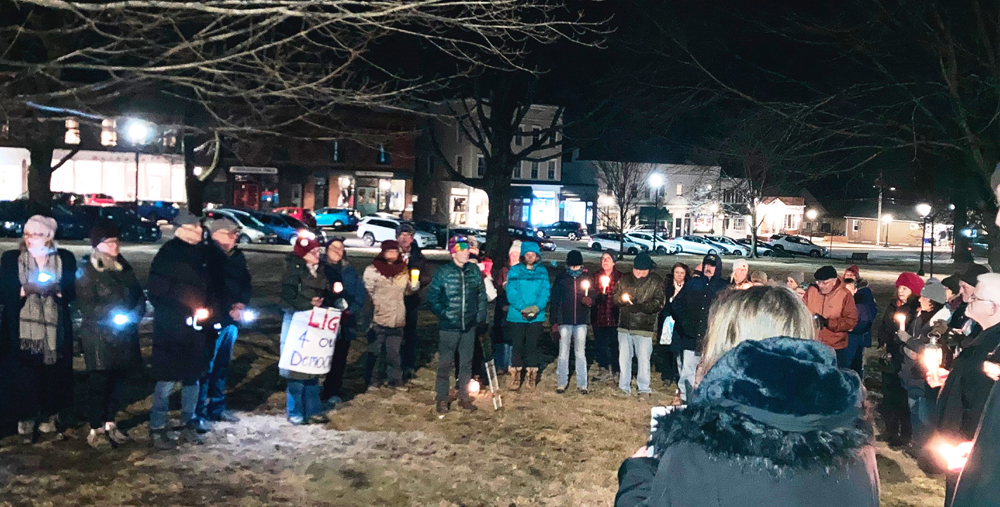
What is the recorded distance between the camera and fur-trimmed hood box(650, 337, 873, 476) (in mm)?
1938

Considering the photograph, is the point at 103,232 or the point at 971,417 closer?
the point at 971,417

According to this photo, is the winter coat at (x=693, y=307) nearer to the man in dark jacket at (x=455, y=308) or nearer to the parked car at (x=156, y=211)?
the man in dark jacket at (x=455, y=308)

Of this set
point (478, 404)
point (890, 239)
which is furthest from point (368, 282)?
point (890, 239)

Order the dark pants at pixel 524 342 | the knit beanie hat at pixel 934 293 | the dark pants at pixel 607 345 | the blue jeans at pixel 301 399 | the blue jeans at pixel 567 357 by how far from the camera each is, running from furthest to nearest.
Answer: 1. the dark pants at pixel 607 345
2. the blue jeans at pixel 567 357
3. the dark pants at pixel 524 342
4. the blue jeans at pixel 301 399
5. the knit beanie hat at pixel 934 293

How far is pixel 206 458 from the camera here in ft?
20.9

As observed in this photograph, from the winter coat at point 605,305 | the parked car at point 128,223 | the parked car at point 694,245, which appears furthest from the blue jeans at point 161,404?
the parked car at point 694,245

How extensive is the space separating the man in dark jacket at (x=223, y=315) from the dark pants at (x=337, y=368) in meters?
1.05

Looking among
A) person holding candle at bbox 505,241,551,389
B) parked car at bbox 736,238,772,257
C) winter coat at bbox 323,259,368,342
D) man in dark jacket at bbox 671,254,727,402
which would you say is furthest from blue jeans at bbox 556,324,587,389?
parked car at bbox 736,238,772,257

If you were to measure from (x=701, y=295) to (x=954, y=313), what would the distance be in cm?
252

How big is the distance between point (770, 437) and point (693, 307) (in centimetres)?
704

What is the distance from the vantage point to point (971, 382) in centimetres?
414

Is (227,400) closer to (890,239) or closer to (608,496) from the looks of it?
(608,496)

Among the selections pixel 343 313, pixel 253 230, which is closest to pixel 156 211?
pixel 253 230

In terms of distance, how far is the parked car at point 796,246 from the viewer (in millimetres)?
49969
